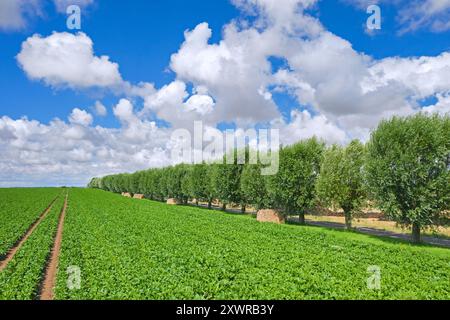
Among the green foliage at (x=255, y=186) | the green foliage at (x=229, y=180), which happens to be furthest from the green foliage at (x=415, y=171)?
the green foliage at (x=229, y=180)

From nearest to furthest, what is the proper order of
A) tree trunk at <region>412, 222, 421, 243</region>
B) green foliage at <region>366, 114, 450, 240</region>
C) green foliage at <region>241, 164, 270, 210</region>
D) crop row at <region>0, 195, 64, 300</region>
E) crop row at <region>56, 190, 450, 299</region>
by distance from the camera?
1. crop row at <region>56, 190, 450, 299</region>
2. crop row at <region>0, 195, 64, 300</region>
3. green foliage at <region>366, 114, 450, 240</region>
4. tree trunk at <region>412, 222, 421, 243</region>
5. green foliage at <region>241, 164, 270, 210</region>

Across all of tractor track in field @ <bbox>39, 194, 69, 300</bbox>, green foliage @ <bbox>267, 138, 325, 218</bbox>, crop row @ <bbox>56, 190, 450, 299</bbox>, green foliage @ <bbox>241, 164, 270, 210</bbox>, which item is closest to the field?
crop row @ <bbox>56, 190, 450, 299</bbox>

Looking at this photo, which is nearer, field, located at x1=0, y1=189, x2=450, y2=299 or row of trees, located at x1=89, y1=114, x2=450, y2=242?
field, located at x1=0, y1=189, x2=450, y2=299

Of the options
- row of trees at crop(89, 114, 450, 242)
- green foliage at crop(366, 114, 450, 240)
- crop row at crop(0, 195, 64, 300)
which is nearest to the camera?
crop row at crop(0, 195, 64, 300)

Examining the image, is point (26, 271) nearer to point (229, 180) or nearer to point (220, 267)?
point (220, 267)

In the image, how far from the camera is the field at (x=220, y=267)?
13.6m

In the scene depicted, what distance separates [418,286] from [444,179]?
15.5 metres

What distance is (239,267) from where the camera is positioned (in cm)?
1738

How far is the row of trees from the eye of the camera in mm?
27484

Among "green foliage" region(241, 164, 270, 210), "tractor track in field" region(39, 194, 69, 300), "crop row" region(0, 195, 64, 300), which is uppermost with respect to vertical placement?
"green foliage" region(241, 164, 270, 210)

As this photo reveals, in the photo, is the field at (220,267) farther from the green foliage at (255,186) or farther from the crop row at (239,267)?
the green foliage at (255,186)

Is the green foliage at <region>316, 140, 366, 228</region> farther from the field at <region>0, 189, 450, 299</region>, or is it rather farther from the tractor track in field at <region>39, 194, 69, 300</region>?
the tractor track in field at <region>39, 194, 69, 300</region>

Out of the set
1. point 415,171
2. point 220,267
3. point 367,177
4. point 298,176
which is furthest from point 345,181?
point 220,267

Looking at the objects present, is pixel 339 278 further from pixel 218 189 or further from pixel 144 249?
pixel 218 189
